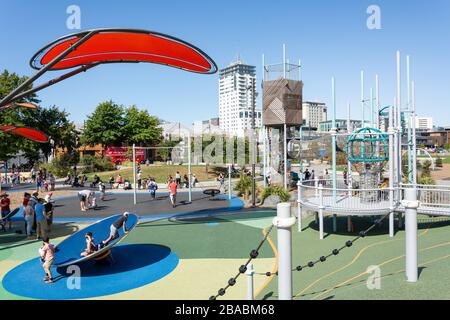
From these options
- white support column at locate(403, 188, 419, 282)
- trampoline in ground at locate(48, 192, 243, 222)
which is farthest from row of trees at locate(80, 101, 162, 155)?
white support column at locate(403, 188, 419, 282)

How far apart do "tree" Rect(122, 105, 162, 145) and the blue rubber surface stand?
2469 inches

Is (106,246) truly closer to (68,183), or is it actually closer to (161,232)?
(161,232)

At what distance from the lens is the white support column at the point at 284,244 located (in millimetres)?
5289

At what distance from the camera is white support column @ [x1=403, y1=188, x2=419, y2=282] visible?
744cm

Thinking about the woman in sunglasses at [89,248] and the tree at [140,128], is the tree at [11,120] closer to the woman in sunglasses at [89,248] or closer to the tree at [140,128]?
the tree at [140,128]

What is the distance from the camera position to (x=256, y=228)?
17.2 m

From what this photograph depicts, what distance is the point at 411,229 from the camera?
7.48 meters

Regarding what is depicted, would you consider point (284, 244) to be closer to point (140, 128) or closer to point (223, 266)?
point (223, 266)

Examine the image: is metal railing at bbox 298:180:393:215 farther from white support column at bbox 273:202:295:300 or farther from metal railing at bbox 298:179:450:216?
white support column at bbox 273:202:295:300

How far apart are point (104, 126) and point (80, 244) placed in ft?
209

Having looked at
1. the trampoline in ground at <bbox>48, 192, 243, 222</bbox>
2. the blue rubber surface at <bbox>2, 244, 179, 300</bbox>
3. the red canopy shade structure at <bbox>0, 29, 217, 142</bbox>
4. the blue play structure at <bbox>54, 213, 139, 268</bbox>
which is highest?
the red canopy shade structure at <bbox>0, 29, 217, 142</bbox>

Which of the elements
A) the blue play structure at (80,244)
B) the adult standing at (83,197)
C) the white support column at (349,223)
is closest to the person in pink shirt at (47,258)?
the blue play structure at (80,244)

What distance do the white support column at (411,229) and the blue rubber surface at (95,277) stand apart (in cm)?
660
